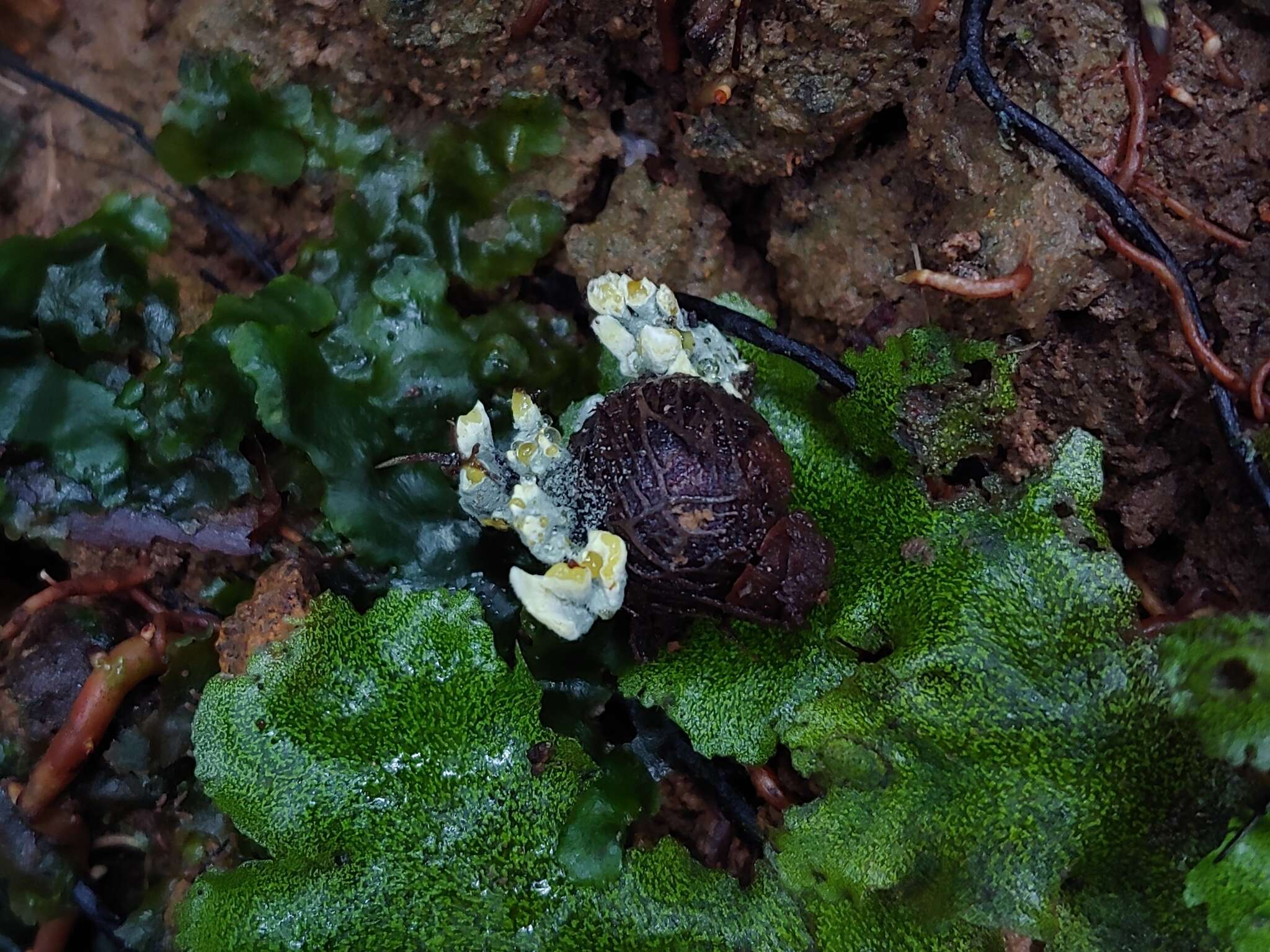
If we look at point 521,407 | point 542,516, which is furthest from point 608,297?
point 542,516

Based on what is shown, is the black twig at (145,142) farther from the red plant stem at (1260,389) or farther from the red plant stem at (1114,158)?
the red plant stem at (1260,389)

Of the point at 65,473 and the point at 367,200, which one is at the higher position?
the point at 367,200

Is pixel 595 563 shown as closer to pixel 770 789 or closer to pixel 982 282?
pixel 770 789

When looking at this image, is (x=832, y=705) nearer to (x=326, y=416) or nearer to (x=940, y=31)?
(x=326, y=416)

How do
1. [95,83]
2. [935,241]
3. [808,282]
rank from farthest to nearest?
[95,83] → [808,282] → [935,241]

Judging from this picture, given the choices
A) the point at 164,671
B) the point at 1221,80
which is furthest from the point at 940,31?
the point at 164,671
